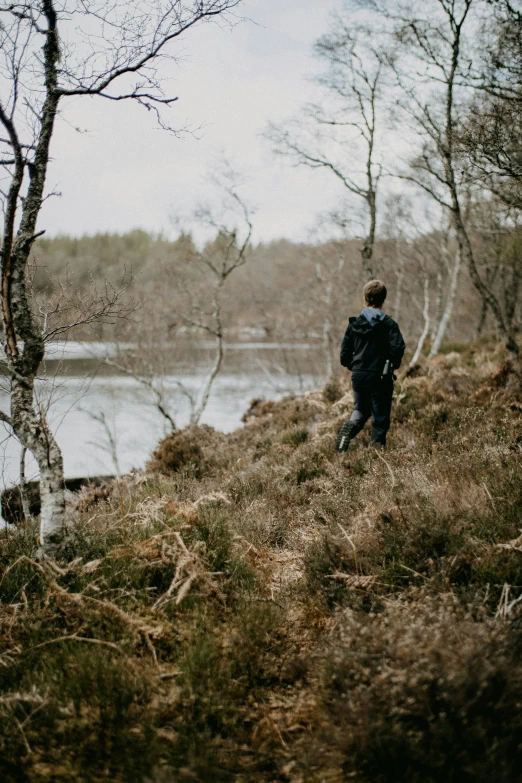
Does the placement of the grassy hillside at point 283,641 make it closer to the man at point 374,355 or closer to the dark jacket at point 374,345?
the man at point 374,355

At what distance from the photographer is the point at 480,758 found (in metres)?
1.81

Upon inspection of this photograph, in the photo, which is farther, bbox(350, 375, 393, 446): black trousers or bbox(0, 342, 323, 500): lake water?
bbox(0, 342, 323, 500): lake water

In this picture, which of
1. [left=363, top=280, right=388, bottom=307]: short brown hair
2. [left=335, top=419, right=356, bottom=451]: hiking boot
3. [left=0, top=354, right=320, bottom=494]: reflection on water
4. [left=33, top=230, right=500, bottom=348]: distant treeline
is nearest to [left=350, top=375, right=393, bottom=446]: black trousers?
[left=335, top=419, right=356, bottom=451]: hiking boot

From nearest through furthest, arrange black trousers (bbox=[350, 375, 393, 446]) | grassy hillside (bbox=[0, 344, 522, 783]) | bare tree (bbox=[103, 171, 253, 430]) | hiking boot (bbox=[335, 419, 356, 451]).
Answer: grassy hillside (bbox=[0, 344, 522, 783])
black trousers (bbox=[350, 375, 393, 446])
hiking boot (bbox=[335, 419, 356, 451])
bare tree (bbox=[103, 171, 253, 430])

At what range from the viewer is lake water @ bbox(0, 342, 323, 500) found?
67.9 ft

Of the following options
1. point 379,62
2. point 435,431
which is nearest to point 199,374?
point 379,62

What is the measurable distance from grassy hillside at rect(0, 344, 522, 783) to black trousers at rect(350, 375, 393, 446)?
1139 millimetres

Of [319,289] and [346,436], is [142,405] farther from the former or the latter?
[346,436]

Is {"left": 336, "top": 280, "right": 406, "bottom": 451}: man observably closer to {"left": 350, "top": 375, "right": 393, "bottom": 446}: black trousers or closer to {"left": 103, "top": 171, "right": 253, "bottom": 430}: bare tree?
{"left": 350, "top": 375, "right": 393, "bottom": 446}: black trousers

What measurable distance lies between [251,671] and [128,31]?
16.0 ft

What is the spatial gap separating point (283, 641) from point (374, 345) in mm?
3686

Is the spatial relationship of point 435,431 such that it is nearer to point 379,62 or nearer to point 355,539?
point 355,539

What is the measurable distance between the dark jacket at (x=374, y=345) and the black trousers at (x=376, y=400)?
9cm

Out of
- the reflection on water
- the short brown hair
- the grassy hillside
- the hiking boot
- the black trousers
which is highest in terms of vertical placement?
the short brown hair
